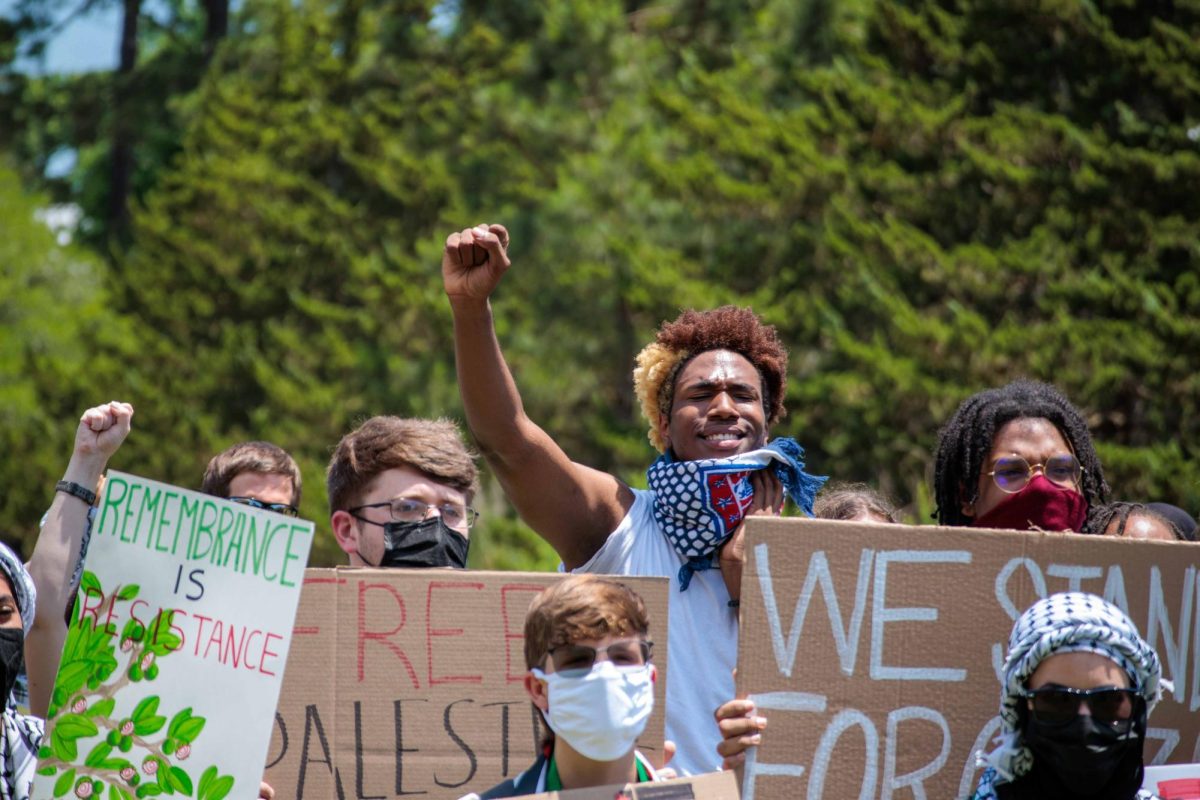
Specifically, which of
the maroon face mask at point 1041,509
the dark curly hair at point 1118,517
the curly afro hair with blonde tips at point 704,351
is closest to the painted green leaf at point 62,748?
the curly afro hair with blonde tips at point 704,351

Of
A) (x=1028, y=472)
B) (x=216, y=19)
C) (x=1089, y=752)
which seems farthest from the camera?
(x=216, y=19)

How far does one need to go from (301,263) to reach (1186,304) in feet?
37.6

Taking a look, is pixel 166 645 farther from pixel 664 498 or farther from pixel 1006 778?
pixel 1006 778

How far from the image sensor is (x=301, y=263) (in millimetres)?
20406

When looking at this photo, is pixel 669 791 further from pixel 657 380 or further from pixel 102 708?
pixel 657 380

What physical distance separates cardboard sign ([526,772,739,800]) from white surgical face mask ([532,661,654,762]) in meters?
0.06

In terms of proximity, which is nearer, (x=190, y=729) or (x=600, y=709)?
(x=600, y=709)

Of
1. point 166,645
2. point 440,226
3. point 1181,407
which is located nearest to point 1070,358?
point 1181,407

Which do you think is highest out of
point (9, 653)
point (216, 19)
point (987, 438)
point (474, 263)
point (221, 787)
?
point (216, 19)

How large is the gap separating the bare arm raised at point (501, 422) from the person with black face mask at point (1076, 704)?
3.51ft

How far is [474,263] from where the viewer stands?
140 inches

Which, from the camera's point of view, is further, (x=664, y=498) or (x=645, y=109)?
(x=645, y=109)

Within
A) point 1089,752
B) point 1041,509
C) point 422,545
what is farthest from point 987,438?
point 422,545

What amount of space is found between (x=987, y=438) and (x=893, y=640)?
0.81 metres
